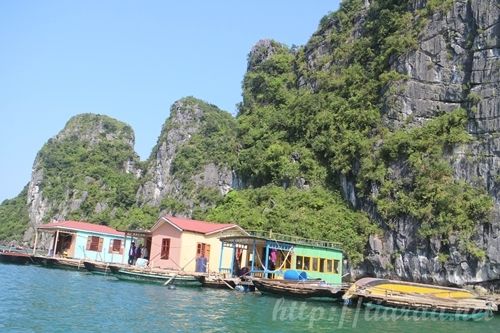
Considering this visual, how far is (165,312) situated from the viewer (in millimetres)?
18047

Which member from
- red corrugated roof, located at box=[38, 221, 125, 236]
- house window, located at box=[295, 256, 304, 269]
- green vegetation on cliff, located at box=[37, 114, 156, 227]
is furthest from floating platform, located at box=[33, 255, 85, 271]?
green vegetation on cliff, located at box=[37, 114, 156, 227]

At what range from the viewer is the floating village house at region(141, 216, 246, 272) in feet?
106

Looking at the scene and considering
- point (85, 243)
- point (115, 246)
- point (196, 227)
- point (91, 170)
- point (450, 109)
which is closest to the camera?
point (196, 227)

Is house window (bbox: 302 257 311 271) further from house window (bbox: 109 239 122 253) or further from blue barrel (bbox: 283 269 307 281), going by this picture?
house window (bbox: 109 239 122 253)

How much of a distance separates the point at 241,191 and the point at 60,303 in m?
29.9

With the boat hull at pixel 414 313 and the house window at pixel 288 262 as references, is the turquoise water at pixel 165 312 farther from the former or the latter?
the house window at pixel 288 262

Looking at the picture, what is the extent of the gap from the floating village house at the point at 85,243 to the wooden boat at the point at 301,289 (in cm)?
1776

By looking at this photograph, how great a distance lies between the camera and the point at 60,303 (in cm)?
1834

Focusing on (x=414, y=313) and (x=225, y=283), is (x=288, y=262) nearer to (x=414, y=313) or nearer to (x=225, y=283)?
(x=225, y=283)

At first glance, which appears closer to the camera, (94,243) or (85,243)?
(85,243)

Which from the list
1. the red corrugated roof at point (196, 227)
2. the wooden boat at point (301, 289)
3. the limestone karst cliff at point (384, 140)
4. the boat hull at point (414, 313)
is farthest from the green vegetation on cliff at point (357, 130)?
the wooden boat at point (301, 289)

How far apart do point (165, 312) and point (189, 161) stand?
63.7m

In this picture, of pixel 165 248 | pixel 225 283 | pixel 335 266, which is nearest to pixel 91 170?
pixel 165 248

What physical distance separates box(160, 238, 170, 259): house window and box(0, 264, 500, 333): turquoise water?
6523mm
